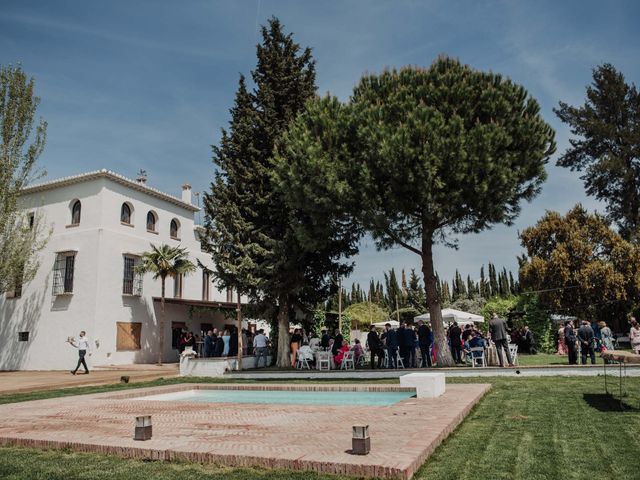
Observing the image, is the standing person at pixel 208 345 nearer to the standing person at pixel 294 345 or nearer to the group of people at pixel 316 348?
the group of people at pixel 316 348

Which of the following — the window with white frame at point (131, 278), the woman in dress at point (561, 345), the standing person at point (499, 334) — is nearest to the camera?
the standing person at point (499, 334)

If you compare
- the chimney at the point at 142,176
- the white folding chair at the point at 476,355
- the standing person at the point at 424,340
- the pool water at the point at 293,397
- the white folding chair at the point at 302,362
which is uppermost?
the chimney at the point at 142,176

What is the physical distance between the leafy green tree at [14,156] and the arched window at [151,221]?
537 cm

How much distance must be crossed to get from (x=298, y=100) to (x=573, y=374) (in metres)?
14.6

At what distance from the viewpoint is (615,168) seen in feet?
94.1

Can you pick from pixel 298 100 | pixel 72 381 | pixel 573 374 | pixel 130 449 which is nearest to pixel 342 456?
pixel 130 449

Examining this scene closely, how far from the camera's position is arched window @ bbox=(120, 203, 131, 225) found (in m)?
26.3

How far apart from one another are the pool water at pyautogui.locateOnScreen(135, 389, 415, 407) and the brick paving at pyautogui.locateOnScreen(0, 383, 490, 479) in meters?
1.63

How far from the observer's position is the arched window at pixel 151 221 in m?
28.0

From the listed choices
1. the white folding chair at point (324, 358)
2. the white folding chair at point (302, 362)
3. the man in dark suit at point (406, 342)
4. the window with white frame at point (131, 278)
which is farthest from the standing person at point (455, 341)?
the window with white frame at point (131, 278)

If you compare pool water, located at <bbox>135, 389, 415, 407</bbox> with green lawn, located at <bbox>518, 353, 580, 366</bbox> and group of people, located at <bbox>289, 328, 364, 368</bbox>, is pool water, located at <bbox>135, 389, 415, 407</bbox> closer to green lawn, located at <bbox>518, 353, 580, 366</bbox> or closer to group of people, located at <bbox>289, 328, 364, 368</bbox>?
group of people, located at <bbox>289, 328, 364, 368</bbox>

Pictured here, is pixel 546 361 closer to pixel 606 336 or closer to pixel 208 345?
pixel 606 336

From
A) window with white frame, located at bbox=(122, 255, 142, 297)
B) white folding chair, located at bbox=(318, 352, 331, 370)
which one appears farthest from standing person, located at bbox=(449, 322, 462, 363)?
window with white frame, located at bbox=(122, 255, 142, 297)

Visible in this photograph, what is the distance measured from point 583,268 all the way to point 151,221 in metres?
24.9
